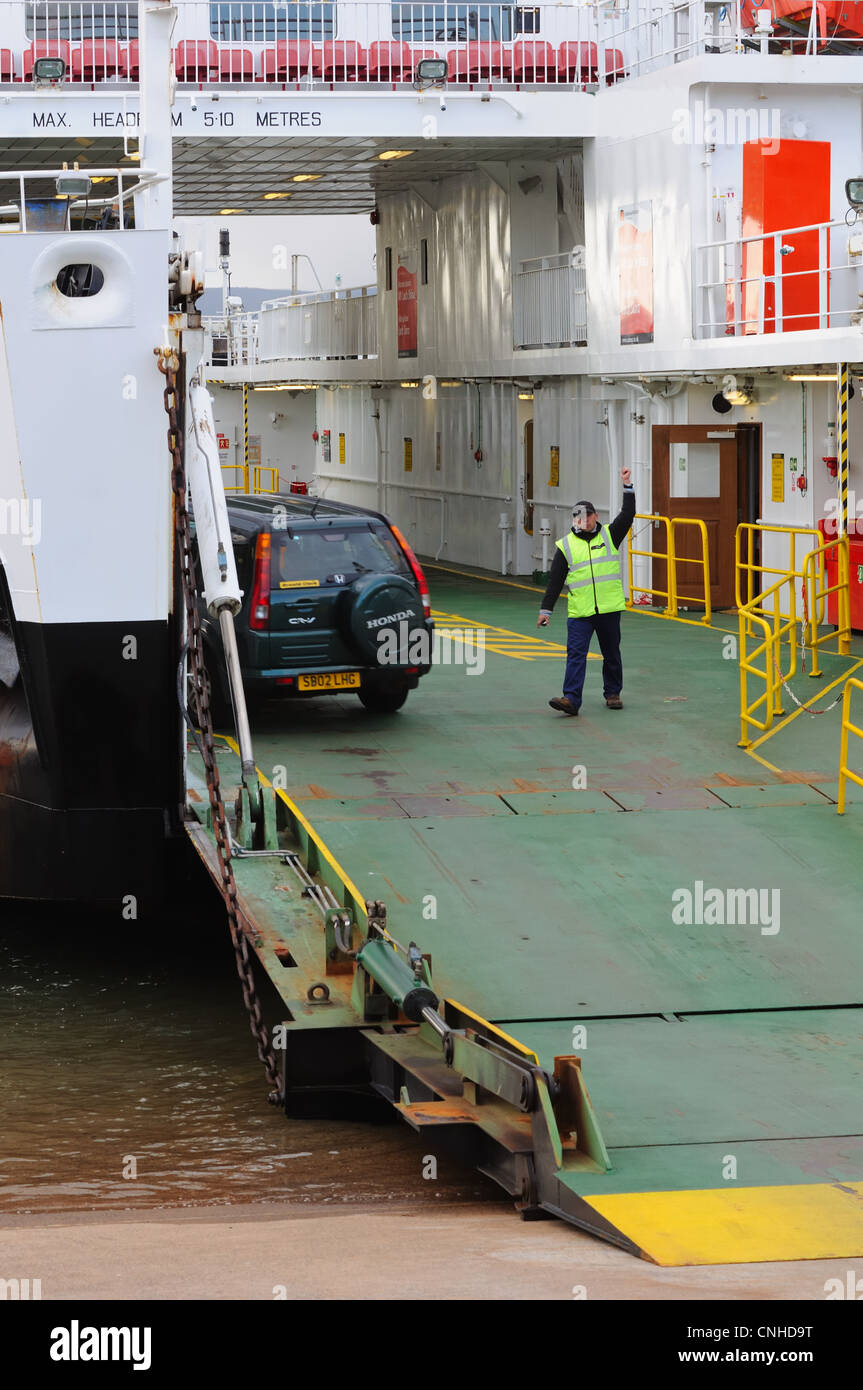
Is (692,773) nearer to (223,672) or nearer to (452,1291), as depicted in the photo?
(223,672)

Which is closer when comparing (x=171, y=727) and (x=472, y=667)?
(x=171, y=727)

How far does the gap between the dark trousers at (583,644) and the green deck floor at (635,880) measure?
30 centimetres

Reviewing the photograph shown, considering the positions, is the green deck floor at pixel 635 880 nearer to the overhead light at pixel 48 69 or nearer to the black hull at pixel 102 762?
the black hull at pixel 102 762

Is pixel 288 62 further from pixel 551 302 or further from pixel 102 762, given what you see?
pixel 102 762

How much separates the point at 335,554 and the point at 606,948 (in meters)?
5.59

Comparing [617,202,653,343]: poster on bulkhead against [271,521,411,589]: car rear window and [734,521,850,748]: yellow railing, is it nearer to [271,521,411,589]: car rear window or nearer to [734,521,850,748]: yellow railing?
[734,521,850,748]: yellow railing

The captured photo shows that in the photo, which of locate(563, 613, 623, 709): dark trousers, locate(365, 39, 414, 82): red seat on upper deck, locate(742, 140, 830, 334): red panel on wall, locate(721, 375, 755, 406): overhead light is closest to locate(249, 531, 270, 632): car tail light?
locate(563, 613, 623, 709): dark trousers

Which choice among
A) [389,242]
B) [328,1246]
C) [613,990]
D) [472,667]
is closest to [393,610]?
[472,667]

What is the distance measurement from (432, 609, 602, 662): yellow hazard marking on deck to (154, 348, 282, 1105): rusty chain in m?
7.97

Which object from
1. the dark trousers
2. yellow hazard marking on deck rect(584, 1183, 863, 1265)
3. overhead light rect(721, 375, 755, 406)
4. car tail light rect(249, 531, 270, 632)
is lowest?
yellow hazard marking on deck rect(584, 1183, 863, 1265)

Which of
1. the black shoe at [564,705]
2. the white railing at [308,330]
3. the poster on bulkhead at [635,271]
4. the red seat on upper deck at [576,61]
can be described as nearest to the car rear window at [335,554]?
the black shoe at [564,705]

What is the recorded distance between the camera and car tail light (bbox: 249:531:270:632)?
13.6 m

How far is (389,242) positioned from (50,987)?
82.0 feet

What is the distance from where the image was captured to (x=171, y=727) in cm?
1126
